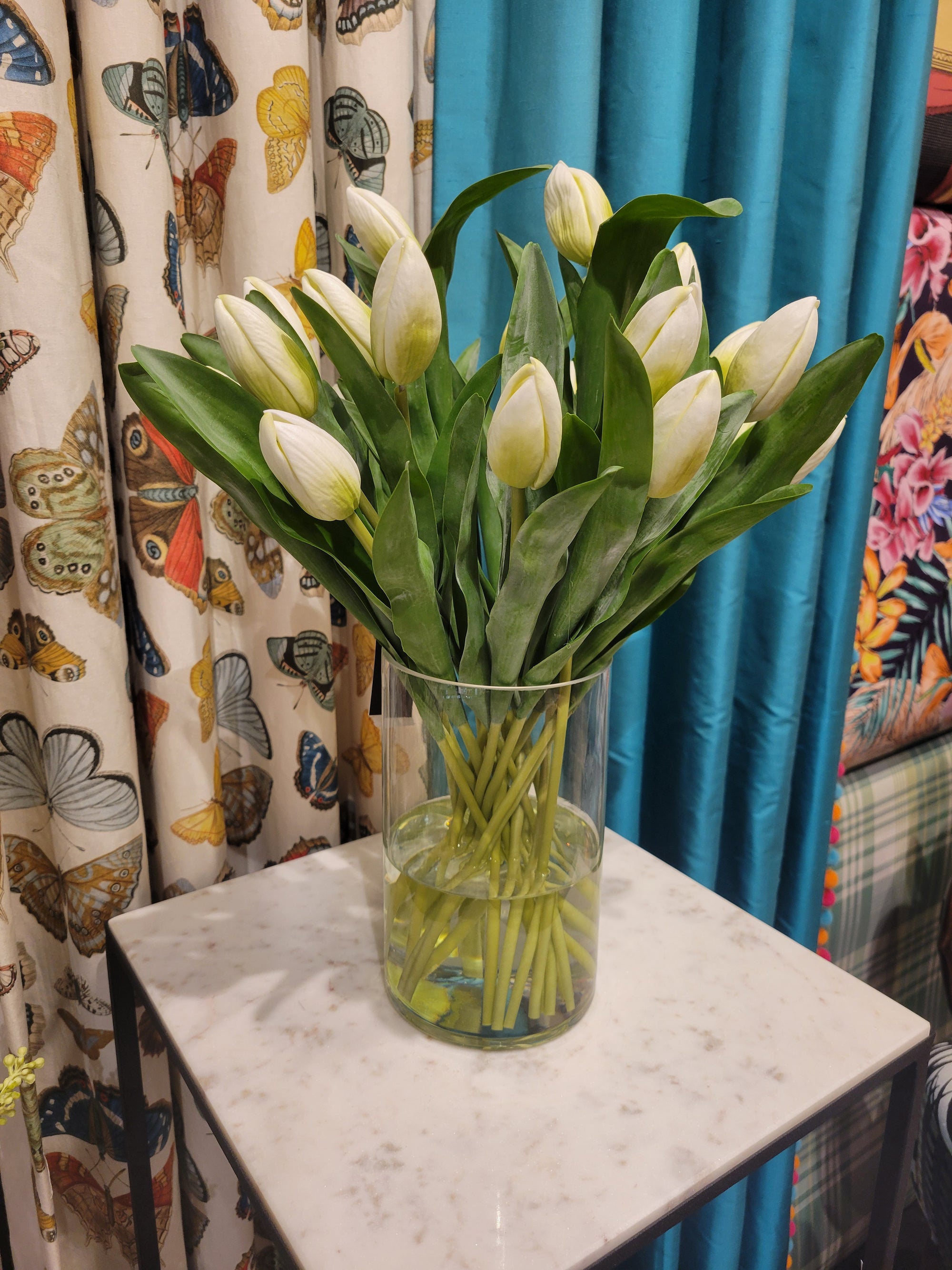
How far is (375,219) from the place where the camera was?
1.57 ft

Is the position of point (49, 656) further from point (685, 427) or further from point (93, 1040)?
point (685, 427)

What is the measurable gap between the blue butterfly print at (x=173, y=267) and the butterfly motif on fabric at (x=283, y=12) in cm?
16

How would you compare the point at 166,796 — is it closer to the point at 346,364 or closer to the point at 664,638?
the point at 346,364

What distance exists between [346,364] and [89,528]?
0.97 feet

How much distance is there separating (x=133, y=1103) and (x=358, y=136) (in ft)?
2.59

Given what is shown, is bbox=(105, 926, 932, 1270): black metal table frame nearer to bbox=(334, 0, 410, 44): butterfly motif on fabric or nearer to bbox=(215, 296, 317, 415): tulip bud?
bbox=(215, 296, 317, 415): tulip bud

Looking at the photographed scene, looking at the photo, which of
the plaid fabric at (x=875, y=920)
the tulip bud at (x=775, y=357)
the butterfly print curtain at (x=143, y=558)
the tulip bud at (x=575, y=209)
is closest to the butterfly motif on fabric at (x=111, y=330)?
the butterfly print curtain at (x=143, y=558)

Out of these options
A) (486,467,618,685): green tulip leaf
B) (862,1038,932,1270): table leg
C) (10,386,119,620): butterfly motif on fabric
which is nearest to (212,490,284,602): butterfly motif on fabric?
(10,386,119,620): butterfly motif on fabric

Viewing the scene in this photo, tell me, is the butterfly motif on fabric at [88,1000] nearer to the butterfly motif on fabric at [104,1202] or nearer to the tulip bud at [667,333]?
the butterfly motif on fabric at [104,1202]

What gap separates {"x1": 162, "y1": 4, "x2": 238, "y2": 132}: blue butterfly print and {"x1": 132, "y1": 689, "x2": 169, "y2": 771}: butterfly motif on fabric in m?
0.45

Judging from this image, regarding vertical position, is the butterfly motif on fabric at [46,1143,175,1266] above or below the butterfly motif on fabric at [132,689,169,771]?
below

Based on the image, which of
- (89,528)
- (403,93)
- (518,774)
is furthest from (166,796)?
(403,93)

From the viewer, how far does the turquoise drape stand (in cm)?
79

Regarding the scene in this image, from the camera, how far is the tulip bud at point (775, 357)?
454 millimetres
